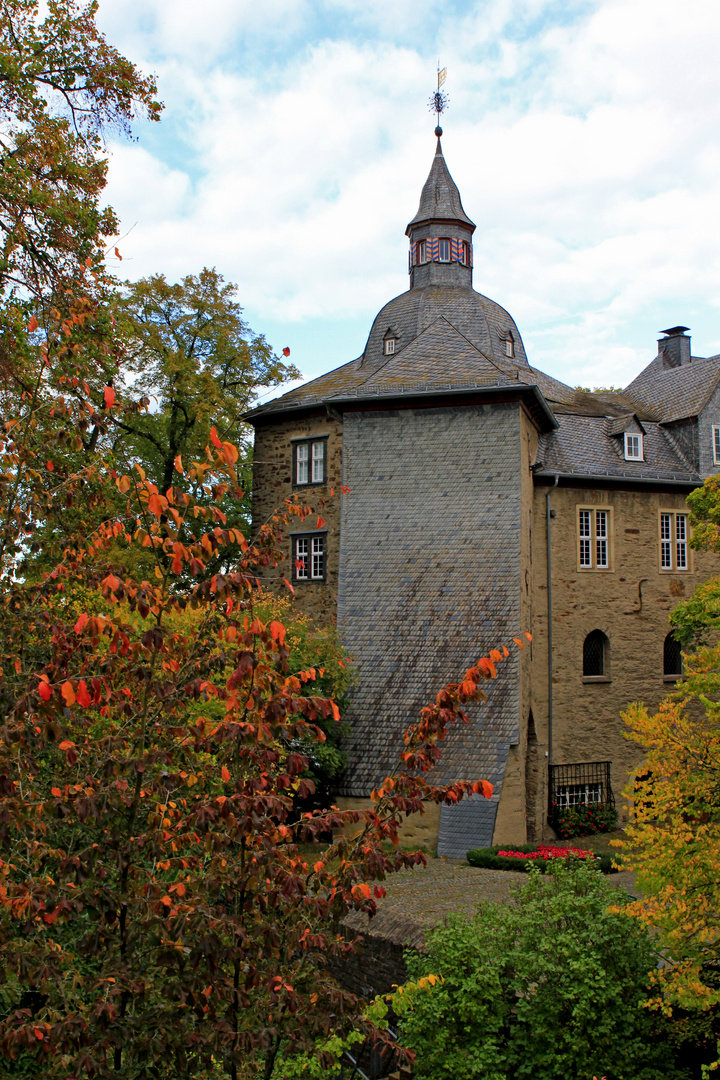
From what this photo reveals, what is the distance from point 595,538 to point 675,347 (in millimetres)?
11015

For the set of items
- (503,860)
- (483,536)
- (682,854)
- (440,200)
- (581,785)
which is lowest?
(503,860)

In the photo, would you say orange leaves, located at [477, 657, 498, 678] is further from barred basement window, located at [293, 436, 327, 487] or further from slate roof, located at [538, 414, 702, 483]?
slate roof, located at [538, 414, 702, 483]

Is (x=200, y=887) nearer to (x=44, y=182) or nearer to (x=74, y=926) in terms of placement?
(x=74, y=926)

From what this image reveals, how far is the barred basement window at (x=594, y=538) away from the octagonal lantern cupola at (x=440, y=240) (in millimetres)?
8234

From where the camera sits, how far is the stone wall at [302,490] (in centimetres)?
2233

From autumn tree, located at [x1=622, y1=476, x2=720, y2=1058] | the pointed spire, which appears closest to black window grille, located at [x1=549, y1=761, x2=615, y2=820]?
autumn tree, located at [x1=622, y1=476, x2=720, y2=1058]

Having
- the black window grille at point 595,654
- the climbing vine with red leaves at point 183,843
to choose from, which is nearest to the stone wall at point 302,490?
the black window grille at point 595,654

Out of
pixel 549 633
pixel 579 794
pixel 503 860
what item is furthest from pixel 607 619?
pixel 503 860

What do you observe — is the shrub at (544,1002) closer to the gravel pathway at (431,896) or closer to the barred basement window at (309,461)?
the gravel pathway at (431,896)

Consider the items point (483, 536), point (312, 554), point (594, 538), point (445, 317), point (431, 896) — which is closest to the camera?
point (431, 896)

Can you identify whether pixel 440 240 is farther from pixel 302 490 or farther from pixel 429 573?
pixel 429 573

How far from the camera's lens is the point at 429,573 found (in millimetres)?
20484

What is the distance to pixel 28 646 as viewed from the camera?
6.01 metres

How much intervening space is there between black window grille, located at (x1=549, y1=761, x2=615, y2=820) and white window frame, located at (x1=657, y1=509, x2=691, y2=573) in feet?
18.7
